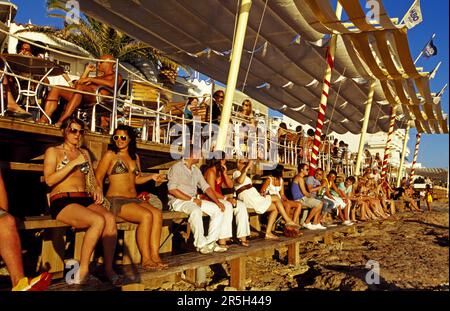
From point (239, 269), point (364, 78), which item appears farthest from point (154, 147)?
point (364, 78)

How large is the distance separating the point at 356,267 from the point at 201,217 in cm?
253

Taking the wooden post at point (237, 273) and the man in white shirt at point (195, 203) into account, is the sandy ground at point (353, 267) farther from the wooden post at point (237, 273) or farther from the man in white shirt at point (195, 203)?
the man in white shirt at point (195, 203)

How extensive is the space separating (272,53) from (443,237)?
6304 millimetres

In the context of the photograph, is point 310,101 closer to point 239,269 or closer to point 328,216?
point 328,216

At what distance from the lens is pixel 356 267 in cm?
616

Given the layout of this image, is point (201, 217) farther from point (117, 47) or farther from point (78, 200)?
point (117, 47)

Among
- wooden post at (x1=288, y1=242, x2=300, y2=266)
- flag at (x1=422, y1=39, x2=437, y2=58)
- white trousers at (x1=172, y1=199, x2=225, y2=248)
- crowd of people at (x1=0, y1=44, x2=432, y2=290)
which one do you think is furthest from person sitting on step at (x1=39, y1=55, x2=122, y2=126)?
flag at (x1=422, y1=39, x2=437, y2=58)

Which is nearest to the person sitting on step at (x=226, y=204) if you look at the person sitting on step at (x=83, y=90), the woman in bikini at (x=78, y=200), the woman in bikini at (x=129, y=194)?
the woman in bikini at (x=129, y=194)

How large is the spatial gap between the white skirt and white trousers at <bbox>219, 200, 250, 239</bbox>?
54 centimetres

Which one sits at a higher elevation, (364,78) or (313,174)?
(364,78)

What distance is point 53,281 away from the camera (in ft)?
13.1

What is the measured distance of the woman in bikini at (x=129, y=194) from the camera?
469 cm

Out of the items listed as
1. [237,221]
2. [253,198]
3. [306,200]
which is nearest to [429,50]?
[306,200]

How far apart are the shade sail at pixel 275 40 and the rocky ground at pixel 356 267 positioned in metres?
4.57
